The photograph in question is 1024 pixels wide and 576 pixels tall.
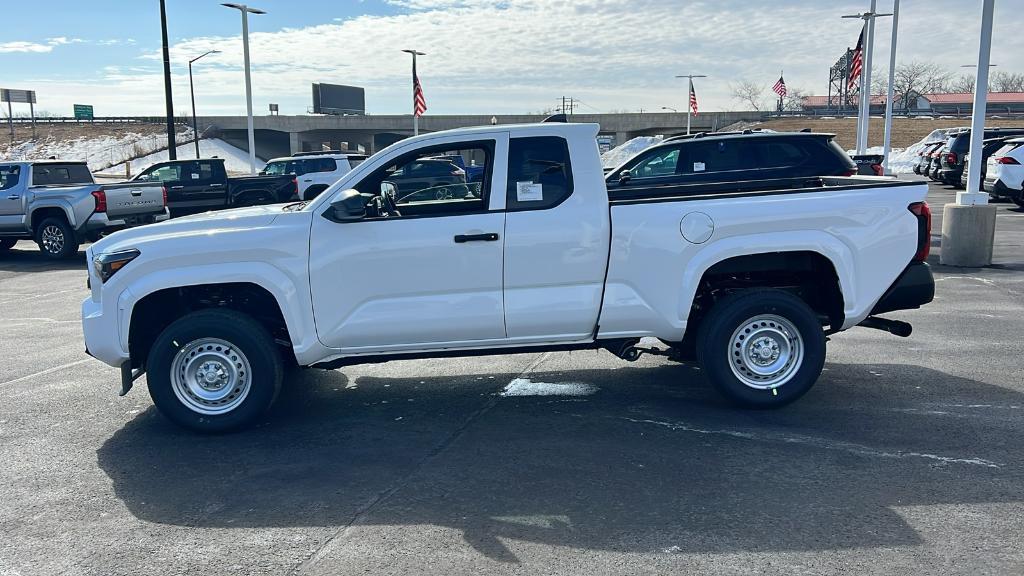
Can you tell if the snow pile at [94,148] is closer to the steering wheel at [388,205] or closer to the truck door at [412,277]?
the steering wheel at [388,205]

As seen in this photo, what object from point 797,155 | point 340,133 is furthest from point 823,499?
point 340,133

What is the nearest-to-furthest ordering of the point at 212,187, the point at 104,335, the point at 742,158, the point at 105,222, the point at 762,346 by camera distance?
the point at 104,335
the point at 762,346
the point at 742,158
the point at 105,222
the point at 212,187

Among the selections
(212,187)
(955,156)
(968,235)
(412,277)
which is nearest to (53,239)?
(212,187)

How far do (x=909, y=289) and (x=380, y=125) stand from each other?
81804mm

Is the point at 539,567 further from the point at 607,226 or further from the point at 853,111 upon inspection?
the point at 853,111

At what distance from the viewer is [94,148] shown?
249 ft

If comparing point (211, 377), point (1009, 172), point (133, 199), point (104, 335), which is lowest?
point (211, 377)

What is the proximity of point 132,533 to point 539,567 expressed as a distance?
208 centimetres

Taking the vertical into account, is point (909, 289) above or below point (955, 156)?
below

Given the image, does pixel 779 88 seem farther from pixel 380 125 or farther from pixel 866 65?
pixel 380 125

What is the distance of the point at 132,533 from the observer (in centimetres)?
420

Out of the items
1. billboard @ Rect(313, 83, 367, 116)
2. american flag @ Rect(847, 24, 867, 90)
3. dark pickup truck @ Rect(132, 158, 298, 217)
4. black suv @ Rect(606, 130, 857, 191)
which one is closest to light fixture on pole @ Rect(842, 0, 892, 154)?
american flag @ Rect(847, 24, 867, 90)

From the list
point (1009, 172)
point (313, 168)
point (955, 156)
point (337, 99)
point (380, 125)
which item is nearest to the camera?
point (1009, 172)

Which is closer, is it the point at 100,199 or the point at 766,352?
the point at 766,352
